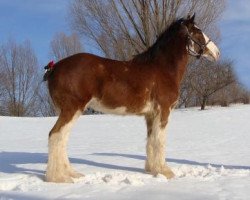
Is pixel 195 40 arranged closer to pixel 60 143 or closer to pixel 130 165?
pixel 130 165

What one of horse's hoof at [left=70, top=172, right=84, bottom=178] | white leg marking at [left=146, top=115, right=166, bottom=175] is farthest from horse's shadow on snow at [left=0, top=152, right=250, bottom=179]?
horse's hoof at [left=70, top=172, right=84, bottom=178]

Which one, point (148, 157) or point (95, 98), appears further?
point (148, 157)

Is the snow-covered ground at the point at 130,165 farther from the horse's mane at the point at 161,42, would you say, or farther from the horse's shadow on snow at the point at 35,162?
the horse's mane at the point at 161,42

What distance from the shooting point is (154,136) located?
291 inches

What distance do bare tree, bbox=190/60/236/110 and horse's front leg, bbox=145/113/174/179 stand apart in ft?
79.5

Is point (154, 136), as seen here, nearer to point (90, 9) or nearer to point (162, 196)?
point (162, 196)

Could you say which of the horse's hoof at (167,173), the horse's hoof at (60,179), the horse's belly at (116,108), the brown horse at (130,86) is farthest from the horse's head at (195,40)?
the horse's hoof at (60,179)

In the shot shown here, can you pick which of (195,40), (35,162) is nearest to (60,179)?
(35,162)

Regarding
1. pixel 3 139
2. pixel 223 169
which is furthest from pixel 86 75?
pixel 3 139

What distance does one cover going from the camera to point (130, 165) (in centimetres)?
809

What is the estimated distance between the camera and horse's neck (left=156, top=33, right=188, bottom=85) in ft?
24.6

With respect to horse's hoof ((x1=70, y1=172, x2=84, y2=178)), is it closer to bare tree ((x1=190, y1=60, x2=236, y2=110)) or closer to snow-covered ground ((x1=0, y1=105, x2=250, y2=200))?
snow-covered ground ((x1=0, y1=105, x2=250, y2=200))

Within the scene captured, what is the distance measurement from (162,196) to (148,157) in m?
1.79

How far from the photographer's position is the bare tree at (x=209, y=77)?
31.9m
